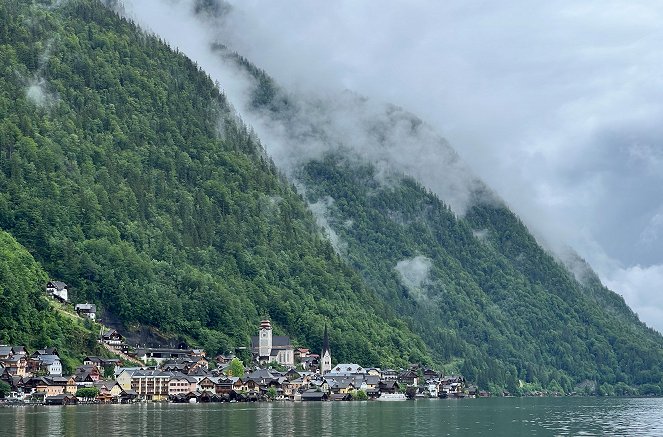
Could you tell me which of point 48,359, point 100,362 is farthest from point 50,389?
point 100,362

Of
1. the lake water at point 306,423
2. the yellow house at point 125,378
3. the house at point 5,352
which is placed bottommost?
the lake water at point 306,423

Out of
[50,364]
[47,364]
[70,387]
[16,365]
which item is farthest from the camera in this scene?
[50,364]

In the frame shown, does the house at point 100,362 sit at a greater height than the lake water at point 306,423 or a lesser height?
greater

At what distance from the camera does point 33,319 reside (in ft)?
612

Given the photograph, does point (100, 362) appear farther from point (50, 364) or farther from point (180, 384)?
point (180, 384)

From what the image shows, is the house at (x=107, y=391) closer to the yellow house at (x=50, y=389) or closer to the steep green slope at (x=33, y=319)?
the steep green slope at (x=33, y=319)

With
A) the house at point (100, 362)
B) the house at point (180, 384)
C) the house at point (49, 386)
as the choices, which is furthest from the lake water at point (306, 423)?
the house at point (180, 384)

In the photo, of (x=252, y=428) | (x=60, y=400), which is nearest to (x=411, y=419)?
(x=252, y=428)

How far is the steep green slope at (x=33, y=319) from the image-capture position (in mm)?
182375

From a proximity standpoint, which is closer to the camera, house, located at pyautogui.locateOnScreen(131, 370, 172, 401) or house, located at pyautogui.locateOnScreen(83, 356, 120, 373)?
house, located at pyautogui.locateOnScreen(83, 356, 120, 373)

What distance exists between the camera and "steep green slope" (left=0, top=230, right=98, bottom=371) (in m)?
182

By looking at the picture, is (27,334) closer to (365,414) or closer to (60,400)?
(60,400)

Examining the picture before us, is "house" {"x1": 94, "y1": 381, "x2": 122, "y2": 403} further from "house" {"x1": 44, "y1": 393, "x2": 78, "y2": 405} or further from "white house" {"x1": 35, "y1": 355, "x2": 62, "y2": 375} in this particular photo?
"house" {"x1": 44, "y1": 393, "x2": 78, "y2": 405}

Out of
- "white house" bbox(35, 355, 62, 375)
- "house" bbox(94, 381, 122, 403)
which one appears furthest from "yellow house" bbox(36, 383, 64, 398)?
"house" bbox(94, 381, 122, 403)
